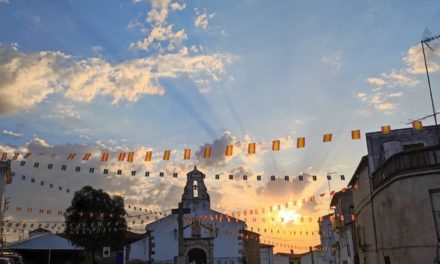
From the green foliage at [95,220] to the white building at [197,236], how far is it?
4.34m

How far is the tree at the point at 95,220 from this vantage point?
40.2m

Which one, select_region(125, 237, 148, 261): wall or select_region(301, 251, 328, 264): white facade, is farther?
select_region(301, 251, 328, 264): white facade

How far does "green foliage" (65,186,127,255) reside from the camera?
40.2 m

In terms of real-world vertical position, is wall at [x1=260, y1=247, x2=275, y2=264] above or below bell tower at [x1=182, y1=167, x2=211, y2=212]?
below

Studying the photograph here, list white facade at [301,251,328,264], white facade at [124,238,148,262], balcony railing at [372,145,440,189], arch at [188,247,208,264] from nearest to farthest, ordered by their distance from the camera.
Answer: balcony railing at [372,145,440,189], white facade at [124,238,148,262], arch at [188,247,208,264], white facade at [301,251,328,264]

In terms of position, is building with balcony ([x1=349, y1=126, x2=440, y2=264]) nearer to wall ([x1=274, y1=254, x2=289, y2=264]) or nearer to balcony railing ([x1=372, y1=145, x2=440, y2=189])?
balcony railing ([x1=372, y1=145, x2=440, y2=189])

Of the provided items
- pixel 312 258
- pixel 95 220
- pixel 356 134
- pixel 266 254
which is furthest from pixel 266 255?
pixel 356 134

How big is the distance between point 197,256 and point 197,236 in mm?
2164

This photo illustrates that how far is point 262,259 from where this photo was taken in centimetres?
6275

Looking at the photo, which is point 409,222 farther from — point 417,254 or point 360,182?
point 360,182

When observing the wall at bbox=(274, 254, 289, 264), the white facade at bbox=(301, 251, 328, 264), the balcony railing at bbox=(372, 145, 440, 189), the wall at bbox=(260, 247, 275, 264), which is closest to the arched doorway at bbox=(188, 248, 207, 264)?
the wall at bbox=(260, 247, 275, 264)

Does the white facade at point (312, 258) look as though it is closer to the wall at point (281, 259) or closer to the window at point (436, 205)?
the wall at point (281, 259)

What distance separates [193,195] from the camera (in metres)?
47.3

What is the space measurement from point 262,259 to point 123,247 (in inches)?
1000
